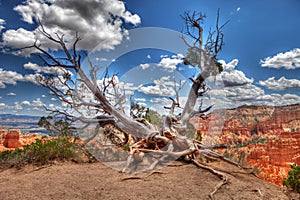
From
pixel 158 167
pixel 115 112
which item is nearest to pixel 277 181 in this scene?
pixel 158 167

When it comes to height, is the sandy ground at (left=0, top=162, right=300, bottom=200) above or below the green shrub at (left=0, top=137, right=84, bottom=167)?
below

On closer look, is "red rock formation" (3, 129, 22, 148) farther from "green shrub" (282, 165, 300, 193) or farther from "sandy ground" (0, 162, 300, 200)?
"green shrub" (282, 165, 300, 193)

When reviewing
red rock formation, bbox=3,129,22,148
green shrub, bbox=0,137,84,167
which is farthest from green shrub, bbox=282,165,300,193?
red rock formation, bbox=3,129,22,148

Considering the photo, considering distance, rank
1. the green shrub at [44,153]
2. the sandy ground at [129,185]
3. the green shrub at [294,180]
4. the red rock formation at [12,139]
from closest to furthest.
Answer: the sandy ground at [129,185]
the green shrub at [294,180]
the green shrub at [44,153]
the red rock formation at [12,139]

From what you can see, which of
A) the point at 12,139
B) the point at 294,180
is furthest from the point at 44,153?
the point at 12,139

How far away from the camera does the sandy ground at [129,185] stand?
165 inches

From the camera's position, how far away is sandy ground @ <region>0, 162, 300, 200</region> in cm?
418

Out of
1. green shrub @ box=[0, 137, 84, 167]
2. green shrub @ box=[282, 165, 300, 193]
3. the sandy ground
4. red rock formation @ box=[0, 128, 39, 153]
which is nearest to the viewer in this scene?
the sandy ground

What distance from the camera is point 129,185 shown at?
464 cm

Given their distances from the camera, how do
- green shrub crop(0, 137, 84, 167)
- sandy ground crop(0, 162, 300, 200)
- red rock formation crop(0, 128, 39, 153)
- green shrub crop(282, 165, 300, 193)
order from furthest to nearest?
red rock formation crop(0, 128, 39, 153), green shrub crop(0, 137, 84, 167), green shrub crop(282, 165, 300, 193), sandy ground crop(0, 162, 300, 200)

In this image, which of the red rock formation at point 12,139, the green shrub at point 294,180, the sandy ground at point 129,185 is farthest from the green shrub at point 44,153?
the red rock formation at point 12,139

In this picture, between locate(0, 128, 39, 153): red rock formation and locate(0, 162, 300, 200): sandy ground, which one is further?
locate(0, 128, 39, 153): red rock formation

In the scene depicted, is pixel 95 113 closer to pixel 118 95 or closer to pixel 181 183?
pixel 118 95

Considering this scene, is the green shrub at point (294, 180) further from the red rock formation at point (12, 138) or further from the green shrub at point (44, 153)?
the red rock formation at point (12, 138)
